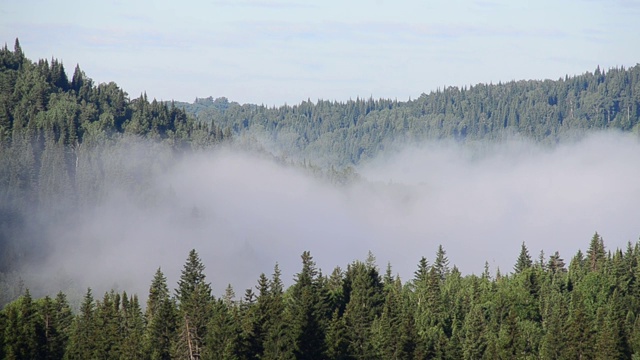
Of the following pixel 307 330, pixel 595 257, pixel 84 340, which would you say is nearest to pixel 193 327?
pixel 307 330

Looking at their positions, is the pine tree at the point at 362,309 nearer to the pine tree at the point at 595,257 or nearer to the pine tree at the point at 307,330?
the pine tree at the point at 307,330

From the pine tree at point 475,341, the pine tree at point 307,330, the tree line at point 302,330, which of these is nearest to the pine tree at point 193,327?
Result: the tree line at point 302,330

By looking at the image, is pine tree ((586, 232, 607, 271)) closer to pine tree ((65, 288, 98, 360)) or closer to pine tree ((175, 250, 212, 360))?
pine tree ((175, 250, 212, 360))

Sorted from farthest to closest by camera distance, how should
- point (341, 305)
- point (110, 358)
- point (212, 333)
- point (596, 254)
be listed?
point (596, 254) → point (341, 305) → point (110, 358) → point (212, 333)

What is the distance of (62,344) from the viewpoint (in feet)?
364

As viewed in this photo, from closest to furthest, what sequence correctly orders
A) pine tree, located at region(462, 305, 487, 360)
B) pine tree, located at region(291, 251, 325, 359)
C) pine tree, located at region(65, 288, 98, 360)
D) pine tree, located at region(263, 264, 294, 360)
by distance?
1. pine tree, located at region(263, 264, 294, 360)
2. pine tree, located at region(291, 251, 325, 359)
3. pine tree, located at region(65, 288, 98, 360)
4. pine tree, located at region(462, 305, 487, 360)

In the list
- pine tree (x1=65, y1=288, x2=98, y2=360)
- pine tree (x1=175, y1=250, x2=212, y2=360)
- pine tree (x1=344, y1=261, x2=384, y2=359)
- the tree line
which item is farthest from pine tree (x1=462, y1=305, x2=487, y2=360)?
pine tree (x1=65, y1=288, x2=98, y2=360)

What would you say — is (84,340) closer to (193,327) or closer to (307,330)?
(193,327)

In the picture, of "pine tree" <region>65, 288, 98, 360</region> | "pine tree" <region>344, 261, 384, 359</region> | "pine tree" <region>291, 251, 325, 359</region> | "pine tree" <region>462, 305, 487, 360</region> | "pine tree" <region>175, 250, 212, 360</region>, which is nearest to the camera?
"pine tree" <region>291, 251, 325, 359</region>

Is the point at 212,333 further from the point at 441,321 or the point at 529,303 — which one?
the point at 529,303

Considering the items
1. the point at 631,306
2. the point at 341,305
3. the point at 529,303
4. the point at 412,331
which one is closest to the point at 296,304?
the point at 412,331

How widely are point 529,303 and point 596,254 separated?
137ft

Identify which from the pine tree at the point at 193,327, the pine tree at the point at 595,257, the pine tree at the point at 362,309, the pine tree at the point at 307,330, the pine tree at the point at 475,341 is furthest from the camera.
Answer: the pine tree at the point at 595,257

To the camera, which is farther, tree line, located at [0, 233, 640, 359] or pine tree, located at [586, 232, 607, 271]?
pine tree, located at [586, 232, 607, 271]
